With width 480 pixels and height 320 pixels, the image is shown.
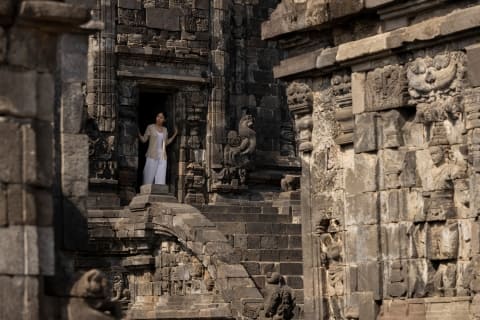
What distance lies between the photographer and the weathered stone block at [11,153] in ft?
30.7

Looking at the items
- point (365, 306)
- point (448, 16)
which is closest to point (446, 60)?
point (448, 16)

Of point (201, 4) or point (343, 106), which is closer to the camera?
point (343, 106)

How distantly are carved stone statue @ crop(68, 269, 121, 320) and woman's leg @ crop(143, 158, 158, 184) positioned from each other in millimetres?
19532

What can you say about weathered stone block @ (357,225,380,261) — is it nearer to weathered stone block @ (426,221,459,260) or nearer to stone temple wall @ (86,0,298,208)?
weathered stone block @ (426,221,459,260)

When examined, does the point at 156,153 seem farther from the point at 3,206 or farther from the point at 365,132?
the point at 3,206

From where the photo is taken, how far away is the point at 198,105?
30266 millimetres

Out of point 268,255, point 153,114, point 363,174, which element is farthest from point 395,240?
point 153,114

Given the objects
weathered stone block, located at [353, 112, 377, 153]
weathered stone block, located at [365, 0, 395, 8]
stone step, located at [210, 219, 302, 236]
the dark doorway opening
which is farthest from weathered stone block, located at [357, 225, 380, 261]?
the dark doorway opening

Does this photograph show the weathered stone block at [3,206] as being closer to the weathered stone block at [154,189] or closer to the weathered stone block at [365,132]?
the weathered stone block at [365,132]

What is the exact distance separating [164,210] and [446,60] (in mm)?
9812

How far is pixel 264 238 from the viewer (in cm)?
2450

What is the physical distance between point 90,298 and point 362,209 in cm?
641

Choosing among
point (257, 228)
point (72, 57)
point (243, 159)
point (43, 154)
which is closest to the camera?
point (43, 154)

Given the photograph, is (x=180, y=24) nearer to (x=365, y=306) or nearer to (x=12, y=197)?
(x=365, y=306)
